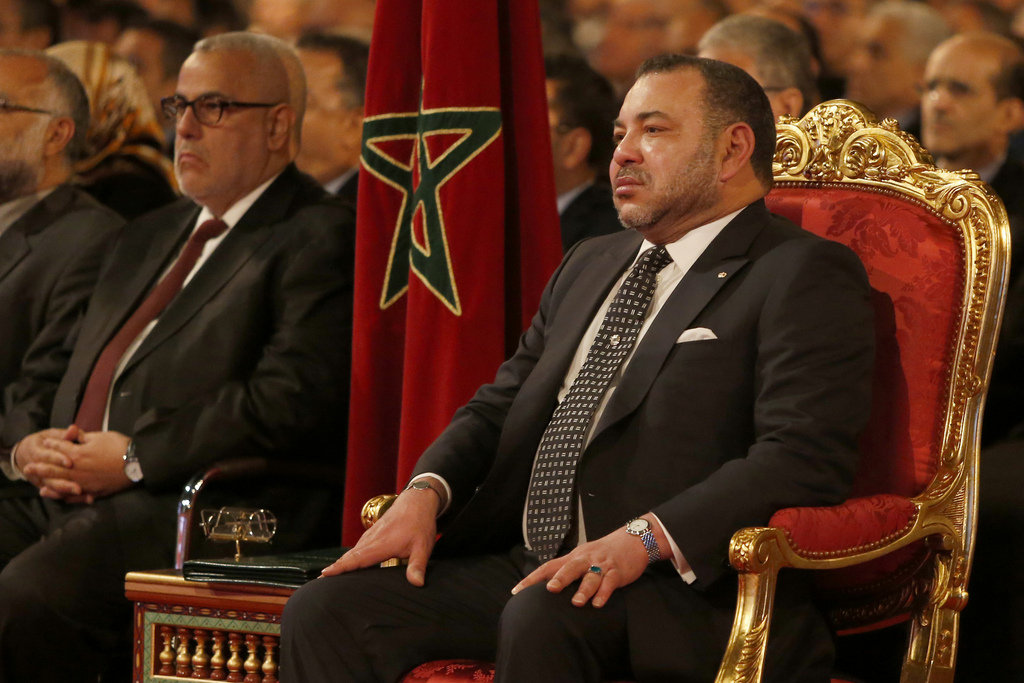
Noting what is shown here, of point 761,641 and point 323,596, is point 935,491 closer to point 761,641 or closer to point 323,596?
point 761,641

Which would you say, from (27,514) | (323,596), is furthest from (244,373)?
(323,596)

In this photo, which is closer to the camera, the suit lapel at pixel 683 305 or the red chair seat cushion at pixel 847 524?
the red chair seat cushion at pixel 847 524

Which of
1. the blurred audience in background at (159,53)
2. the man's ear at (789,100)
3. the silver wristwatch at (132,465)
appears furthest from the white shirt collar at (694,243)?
the blurred audience in background at (159,53)

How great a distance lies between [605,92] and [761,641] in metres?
1.81

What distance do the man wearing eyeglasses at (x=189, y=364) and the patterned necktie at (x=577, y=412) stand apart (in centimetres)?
97

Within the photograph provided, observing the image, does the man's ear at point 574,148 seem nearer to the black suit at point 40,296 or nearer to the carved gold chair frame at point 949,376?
the carved gold chair frame at point 949,376

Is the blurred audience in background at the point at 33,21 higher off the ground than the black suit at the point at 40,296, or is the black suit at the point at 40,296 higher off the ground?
the blurred audience in background at the point at 33,21

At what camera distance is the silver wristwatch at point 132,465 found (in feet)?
9.29

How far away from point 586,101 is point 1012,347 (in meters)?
1.23

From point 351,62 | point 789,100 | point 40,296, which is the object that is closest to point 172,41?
point 351,62

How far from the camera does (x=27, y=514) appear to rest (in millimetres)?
3121

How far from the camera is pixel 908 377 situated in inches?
84.7

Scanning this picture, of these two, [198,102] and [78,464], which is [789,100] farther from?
[78,464]

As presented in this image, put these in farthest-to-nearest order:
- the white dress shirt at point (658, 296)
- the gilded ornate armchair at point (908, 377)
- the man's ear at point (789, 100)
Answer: the man's ear at point (789, 100) → the white dress shirt at point (658, 296) → the gilded ornate armchair at point (908, 377)
